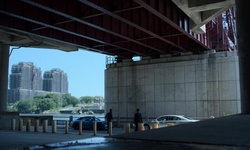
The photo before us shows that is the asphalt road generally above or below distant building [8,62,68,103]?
below

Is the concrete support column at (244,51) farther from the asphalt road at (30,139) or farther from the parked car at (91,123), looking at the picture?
the parked car at (91,123)

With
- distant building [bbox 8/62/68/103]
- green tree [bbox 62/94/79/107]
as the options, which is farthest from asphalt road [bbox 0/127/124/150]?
distant building [bbox 8/62/68/103]

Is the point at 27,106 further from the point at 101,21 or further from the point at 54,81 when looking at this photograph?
the point at 101,21

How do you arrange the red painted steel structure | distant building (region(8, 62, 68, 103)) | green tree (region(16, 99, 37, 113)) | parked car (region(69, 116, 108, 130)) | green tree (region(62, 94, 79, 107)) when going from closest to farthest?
the red painted steel structure < parked car (region(69, 116, 108, 130)) < green tree (region(16, 99, 37, 113)) < distant building (region(8, 62, 68, 103)) < green tree (region(62, 94, 79, 107))

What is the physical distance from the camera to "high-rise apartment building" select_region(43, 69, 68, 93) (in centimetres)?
13138

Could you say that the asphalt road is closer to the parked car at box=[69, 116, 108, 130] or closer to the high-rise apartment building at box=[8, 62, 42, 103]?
the parked car at box=[69, 116, 108, 130]

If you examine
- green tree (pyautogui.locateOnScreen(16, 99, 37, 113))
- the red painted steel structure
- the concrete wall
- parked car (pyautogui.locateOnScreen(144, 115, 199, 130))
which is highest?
the red painted steel structure

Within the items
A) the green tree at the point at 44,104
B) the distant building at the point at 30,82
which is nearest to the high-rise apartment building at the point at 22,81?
the distant building at the point at 30,82

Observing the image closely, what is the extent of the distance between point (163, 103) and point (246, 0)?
2055 centimetres

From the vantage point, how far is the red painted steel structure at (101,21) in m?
18.5

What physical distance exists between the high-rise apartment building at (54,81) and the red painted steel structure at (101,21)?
10272 cm

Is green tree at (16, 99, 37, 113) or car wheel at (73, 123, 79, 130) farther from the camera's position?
green tree at (16, 99, 37, 113)

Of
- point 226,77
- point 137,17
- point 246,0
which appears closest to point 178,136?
point 246,0

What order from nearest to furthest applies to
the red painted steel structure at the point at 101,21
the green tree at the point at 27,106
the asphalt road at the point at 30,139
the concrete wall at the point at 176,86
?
the asphalt road at the point at 30,139 < the red painted steel structure at the point at 101,21 < the concrete wall at the point at 176,86 < the green tree at the point at 27,106
